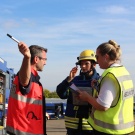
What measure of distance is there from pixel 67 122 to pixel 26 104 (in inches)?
50.0

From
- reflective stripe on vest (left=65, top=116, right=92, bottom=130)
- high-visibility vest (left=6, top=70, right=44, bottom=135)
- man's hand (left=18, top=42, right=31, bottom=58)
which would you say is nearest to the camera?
man's hand (left=18, top=42, right=31, bottom=58)

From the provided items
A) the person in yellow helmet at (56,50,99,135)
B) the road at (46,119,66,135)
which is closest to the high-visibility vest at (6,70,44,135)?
the person in yellow helmet at (56,50,99,135)

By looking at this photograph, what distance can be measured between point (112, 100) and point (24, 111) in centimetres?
94

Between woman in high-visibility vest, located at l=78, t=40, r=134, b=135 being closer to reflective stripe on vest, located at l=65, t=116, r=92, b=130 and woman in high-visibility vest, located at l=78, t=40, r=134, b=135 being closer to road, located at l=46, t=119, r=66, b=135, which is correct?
reflective stripe on vest, located at l=65, t=116, r=92, b=130

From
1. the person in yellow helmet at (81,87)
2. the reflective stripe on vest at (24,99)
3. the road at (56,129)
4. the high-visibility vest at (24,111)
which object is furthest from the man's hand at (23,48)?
the road at (56,129)

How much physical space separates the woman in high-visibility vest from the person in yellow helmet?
3.04 ft

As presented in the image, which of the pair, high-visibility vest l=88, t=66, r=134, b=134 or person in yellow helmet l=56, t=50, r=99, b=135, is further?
person in yellow helmet l=56, t=50, r=99, b=135

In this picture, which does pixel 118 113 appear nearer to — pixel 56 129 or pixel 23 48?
pixel 23 48

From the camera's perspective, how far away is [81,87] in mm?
4887

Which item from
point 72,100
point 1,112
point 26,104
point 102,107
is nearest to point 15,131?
point 26,104

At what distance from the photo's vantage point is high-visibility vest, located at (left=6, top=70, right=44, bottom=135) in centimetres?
395

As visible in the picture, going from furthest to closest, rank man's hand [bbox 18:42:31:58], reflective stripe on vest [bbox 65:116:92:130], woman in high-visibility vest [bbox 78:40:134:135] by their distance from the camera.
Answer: reflective stripe on vest [bbox 65:116:92:130], woman in high-visibility vest [bbox 78:40:134:135], man's hand [bbox 18:42:31:58]

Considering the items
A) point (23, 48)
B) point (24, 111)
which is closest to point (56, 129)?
point (24, 111)

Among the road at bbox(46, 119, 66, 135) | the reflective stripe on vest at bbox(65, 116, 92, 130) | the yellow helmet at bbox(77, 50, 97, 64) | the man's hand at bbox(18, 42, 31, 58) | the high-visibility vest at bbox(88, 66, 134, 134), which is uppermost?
the yellow helmet at bbox(77, 50, 97, 64)
